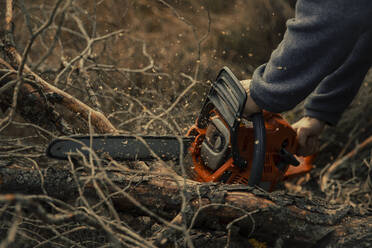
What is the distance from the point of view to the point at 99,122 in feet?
6.15

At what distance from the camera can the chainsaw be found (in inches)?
65.1

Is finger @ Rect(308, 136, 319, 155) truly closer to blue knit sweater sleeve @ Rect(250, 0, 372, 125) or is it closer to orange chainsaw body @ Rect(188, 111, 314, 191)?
orange chainsaw body @ Rect(188, 111, 314, 191)

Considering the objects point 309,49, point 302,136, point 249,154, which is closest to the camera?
point 309,49

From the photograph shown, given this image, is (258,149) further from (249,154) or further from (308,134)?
(308,134)

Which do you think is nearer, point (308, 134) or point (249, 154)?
point (249, 154)

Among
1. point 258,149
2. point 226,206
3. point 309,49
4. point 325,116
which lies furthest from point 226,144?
point 325,116

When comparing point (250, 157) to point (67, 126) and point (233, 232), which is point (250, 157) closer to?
point (233, 232)

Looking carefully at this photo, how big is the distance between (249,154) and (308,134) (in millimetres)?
472

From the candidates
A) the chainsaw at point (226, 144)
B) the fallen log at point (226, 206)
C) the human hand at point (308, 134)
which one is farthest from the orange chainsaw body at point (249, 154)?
the fallen log at point (226, 206)

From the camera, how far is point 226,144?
173cm

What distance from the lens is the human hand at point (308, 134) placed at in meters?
2.11

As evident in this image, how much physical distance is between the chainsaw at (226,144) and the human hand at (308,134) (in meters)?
0.10

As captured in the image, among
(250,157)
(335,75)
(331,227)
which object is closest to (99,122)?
(250,157)

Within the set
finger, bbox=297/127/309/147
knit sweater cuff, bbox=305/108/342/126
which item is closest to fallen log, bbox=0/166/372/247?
finger, bbox=297/127/309/147
